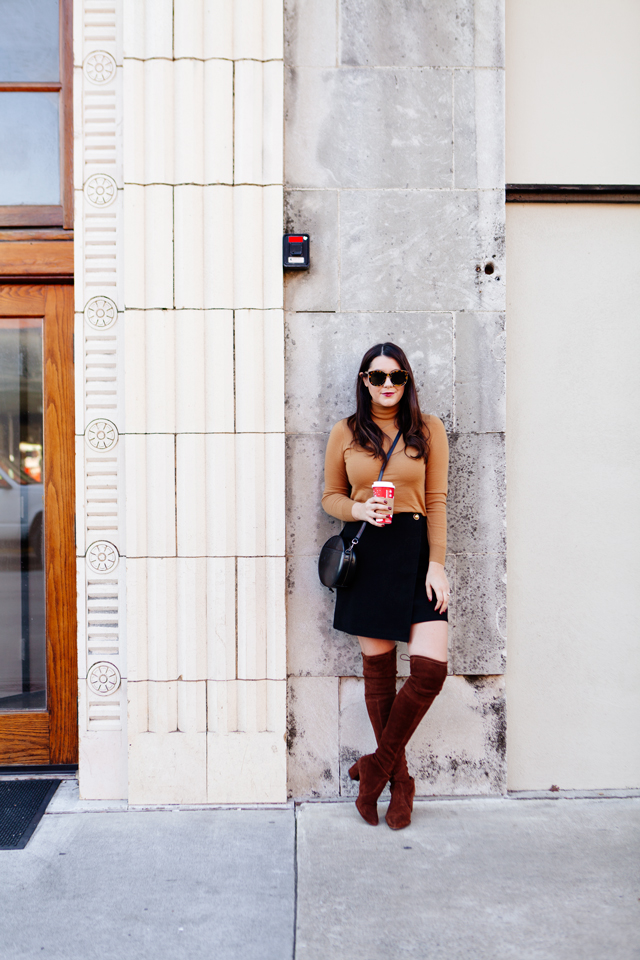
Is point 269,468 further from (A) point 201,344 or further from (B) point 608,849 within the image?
(B) point 608,849

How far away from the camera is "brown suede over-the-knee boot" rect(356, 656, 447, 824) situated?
3.24m

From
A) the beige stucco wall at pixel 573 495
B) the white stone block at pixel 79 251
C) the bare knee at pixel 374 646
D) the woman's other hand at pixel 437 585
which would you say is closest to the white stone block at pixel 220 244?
the white stone block at pixel 79 251

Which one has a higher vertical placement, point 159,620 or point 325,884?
point 159,620

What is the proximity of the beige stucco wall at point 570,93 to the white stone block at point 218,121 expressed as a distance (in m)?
1.47

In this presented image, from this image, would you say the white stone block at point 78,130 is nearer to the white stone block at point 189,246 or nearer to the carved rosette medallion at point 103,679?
the white stone block at point 189,246

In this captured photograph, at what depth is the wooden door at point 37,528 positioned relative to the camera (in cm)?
398

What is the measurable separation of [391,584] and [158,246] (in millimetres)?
2005

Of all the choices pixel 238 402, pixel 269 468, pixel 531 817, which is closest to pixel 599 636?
pixel 531 817

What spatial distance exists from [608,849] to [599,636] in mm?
1069

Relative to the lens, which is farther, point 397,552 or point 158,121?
point 158,121

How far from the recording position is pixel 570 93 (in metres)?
3.79

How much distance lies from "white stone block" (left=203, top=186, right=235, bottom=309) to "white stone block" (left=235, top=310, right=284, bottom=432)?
5.1 inches

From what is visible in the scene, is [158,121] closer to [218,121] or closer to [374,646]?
[218,121]

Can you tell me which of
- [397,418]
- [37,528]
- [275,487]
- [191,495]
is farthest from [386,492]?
[37,528]
